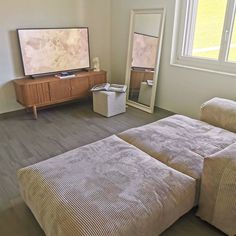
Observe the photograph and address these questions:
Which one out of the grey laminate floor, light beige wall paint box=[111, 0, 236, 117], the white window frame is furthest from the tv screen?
the grey laminate floor

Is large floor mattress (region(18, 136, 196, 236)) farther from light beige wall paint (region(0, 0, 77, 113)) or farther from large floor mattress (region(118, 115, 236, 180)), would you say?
light beige wall paint (region(0, 0, 77, 113))

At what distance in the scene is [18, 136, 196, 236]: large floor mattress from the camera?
1245mm

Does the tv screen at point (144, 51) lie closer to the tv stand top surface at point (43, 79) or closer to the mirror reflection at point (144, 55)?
the mirror reflection at point (144, 55)

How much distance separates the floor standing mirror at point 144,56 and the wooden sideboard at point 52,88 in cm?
55

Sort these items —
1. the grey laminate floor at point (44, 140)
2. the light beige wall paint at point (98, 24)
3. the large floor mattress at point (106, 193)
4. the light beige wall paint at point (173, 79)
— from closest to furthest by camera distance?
the large floor mattress at point (106, 193)
the grey laminate floor at point (44, 140)
the light beige wall paint at point (173, 79)
the light beige wall paint at point (98, 24)

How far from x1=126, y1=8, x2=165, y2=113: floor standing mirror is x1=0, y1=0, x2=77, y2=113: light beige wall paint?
3.63ft

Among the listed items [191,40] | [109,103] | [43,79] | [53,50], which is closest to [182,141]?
[109,103]

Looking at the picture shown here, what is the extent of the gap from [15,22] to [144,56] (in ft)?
6.34

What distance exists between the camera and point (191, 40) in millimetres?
3252

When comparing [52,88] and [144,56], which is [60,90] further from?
[144,56]

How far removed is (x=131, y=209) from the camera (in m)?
1.30

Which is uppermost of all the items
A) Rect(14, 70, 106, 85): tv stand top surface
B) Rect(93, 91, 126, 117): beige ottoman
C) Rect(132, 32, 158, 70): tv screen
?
Rect(132, 32, 158, 70): tv screen

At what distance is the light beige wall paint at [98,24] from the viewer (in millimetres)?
3873

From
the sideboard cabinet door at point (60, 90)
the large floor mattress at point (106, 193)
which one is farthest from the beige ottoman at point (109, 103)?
the large floor mattress at point (106, 193)
